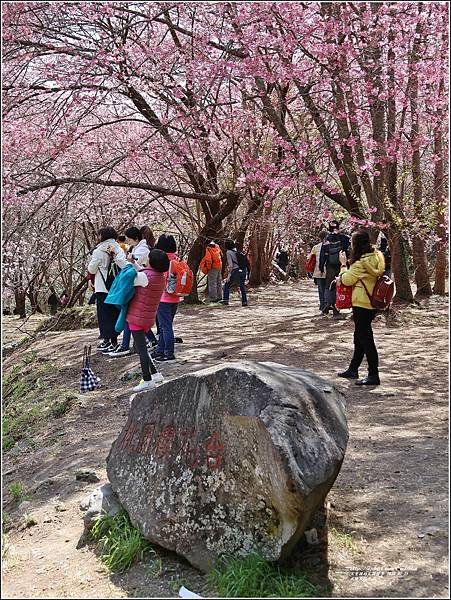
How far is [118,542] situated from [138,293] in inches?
124

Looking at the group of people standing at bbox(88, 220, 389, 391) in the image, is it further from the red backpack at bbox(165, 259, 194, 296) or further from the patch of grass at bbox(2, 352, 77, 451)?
the patch of grass at bbox(2, 352, 77, 451)

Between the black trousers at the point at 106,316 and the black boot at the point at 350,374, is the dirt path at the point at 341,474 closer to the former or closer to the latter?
the black boot at the point at 350,374

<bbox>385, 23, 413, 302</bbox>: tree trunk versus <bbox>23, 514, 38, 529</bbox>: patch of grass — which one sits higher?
<bbox>385, 23, 413, 302</bbox>: tree trunk

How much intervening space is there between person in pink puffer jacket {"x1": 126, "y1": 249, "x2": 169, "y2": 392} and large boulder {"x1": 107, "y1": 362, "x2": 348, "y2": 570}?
8.36 ft

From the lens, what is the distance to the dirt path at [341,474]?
11.7 ft

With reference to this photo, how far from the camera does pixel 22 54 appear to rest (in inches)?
371

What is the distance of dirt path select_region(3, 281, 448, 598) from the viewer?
356cm

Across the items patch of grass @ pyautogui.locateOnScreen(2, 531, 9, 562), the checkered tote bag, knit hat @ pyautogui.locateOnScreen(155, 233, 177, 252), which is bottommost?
patch of grass @ pyautogui.locateOnScreen(2, 531, 9, 562)

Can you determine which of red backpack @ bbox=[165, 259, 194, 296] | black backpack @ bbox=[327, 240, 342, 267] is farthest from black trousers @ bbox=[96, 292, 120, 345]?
black backpack @ bbox=[327, 240, 342, 267]

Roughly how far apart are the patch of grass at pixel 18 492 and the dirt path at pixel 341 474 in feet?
0.20

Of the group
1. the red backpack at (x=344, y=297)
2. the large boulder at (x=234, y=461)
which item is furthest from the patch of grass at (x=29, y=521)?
the red backpack at (x=344, y=297)

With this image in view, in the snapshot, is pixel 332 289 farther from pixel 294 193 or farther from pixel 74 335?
pixel 74 335

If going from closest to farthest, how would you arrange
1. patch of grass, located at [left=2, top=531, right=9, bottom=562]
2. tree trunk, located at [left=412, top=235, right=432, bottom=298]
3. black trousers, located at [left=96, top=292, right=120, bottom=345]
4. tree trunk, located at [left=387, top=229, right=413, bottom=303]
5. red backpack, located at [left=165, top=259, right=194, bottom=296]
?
patch of grass, located at [left=2, top=531, right=9, bottom=562] < red backpack, located at [left=165, top=259, right=194, bottom=296] < black trousers, located at [left=96, top=292, right=120, bottom=345] < tree trunk, located at [left=387, top=229, right=413, bottom=303] < tree trunk, located at [left=412, top=235, right=432, bottom=298]

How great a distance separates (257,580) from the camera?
3.39m
